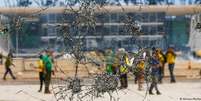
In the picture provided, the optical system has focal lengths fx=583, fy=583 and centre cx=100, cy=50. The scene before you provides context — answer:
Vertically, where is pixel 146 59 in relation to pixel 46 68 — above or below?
above

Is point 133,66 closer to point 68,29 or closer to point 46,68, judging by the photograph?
point 68,29

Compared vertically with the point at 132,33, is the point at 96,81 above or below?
below

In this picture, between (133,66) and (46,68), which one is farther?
(46,68)

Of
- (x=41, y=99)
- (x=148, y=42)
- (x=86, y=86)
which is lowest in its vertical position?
(x=41, y=99)

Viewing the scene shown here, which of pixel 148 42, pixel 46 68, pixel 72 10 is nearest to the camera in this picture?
pixel 72 10

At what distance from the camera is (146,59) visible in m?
5.10

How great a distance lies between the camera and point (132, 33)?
489 cm

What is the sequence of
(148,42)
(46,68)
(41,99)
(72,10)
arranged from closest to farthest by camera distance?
(72,10) → (148,42) → (41,99) → (46,68)

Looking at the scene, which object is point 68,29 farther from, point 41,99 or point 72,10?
point 41,99

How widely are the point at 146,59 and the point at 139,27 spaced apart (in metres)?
0.34

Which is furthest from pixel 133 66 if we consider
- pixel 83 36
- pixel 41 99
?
pixel 41 99

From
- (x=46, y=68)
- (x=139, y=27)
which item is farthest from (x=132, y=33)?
(x=46, y=68)

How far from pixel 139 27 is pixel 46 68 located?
11128mm

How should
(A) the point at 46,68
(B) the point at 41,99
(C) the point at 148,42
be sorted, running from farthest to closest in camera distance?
1. (A) the point at 46,68
2. (B) the point at 41,99
3. (C) the point at 148,42
